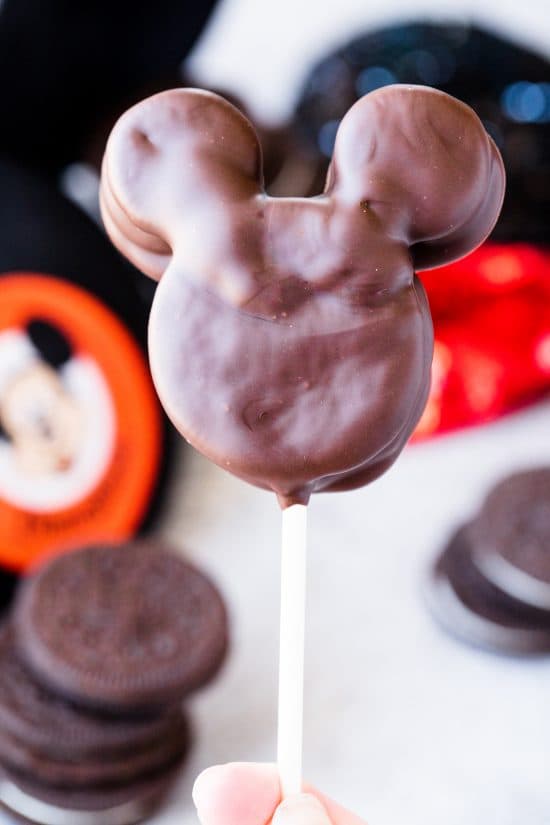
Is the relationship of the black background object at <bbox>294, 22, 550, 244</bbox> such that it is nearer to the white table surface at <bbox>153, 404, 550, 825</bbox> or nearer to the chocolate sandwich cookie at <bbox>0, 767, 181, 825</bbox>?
the white table surface at <bbox>153, 404, 550, 825</bbox>

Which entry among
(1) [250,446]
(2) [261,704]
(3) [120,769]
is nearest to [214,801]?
(1) [250,446]

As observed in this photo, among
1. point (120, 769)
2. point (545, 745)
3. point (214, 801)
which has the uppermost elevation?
point (214, 801)

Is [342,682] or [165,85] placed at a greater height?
[165,85]

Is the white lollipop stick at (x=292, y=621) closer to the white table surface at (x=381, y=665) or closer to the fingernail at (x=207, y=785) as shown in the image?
the fingernail at (x=207, y=785)

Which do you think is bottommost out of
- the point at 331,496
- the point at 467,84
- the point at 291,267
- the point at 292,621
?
the point at 331,496

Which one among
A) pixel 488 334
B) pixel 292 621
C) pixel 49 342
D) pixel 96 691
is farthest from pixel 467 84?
pixel 292 621

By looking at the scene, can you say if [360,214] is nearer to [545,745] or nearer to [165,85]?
[545,745]

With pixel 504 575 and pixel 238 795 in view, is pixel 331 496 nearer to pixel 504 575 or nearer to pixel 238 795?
pixel 504 575
